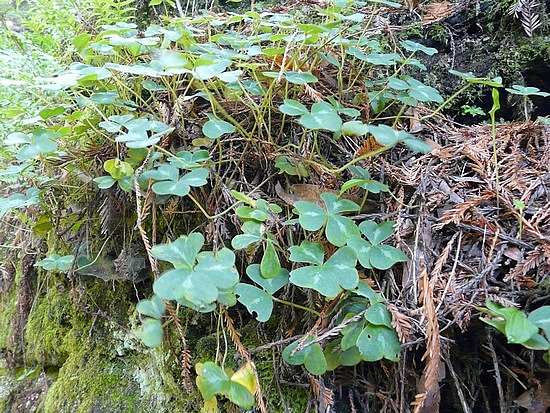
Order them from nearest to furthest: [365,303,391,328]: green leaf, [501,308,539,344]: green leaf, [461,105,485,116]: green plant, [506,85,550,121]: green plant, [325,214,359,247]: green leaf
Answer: [501,308,539,344]: green leaf < [365,303,391,328]: green leaf < [325,214,359,247]: green leaf < [506,85,550,121]: green plant < [461,105,485,116]: green plant

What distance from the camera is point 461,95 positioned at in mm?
1582

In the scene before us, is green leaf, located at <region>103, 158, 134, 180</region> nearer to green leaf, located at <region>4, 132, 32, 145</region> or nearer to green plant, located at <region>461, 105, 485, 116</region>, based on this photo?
green leaf, located at <region>4, 132, 32, 145</region>

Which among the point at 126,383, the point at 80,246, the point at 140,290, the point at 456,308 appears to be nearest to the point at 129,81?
the point at 80,246

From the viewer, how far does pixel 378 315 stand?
0.83 metres

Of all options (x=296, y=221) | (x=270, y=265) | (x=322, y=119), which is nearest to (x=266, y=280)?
(x=270, y=265)

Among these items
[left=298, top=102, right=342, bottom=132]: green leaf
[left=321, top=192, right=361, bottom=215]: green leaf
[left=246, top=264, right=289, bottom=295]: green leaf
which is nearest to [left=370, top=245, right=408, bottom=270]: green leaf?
[left=321, top=192, right=361, bottom=215]: green leaf

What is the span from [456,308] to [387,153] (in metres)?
0.57

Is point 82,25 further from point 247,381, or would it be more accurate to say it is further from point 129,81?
point 247,381

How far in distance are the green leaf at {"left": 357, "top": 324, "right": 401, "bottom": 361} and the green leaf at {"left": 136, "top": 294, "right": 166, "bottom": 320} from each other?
490 millimetres

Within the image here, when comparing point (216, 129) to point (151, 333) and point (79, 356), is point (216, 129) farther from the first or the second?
point (79, 356)

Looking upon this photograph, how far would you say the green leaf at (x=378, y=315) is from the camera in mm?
818

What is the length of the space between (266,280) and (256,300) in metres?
0.06

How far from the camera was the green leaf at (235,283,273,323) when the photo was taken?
91cm

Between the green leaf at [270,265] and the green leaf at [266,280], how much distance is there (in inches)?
1.1
